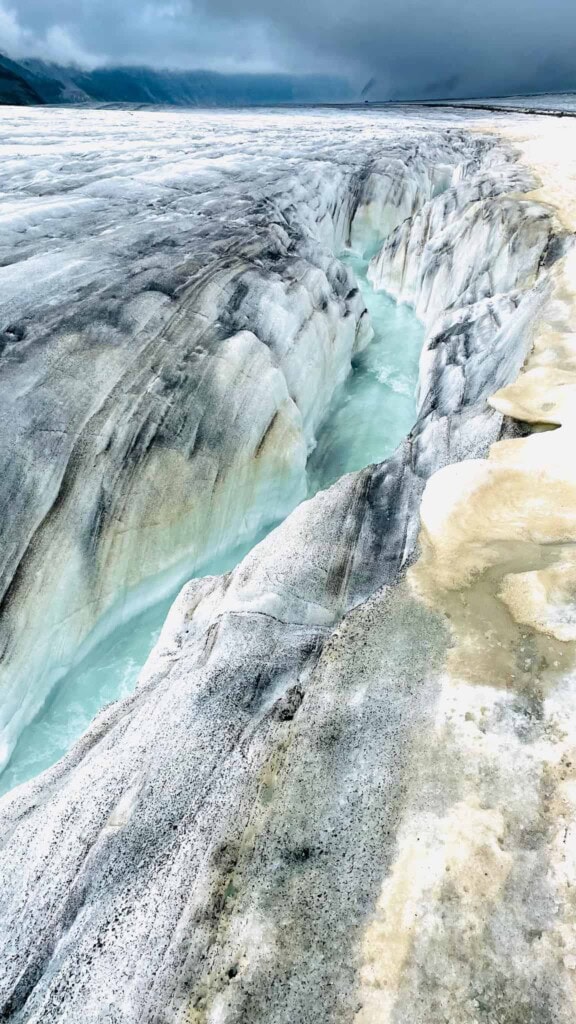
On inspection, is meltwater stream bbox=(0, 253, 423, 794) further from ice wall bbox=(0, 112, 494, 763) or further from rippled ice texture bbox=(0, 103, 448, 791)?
ice wall bbox=(0, 112, 494, 763)

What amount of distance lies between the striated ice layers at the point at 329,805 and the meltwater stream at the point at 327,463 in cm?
121

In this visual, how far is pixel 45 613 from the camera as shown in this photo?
567 centimetres

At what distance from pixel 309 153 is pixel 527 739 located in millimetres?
25487

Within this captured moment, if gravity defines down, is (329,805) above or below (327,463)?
above

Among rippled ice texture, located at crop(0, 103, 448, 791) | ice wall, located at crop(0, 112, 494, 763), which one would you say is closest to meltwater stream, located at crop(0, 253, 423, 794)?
rippled ice texture, located at crop(0, 103, 448, 791)

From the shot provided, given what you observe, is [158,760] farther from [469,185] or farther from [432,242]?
[469,185]

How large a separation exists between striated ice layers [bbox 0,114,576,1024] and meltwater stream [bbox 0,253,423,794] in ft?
3.98

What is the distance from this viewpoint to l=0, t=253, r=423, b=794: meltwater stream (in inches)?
219

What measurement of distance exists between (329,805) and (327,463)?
6.99m

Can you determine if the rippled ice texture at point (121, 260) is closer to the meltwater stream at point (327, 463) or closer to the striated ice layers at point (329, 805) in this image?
the meltwater stream at point (327, 463)

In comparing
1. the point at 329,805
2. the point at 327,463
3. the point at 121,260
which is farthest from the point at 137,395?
the point at 329,805

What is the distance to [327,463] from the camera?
9344mm

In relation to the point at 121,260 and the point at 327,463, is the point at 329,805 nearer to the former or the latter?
the point at 327,463

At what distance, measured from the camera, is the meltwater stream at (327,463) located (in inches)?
219
